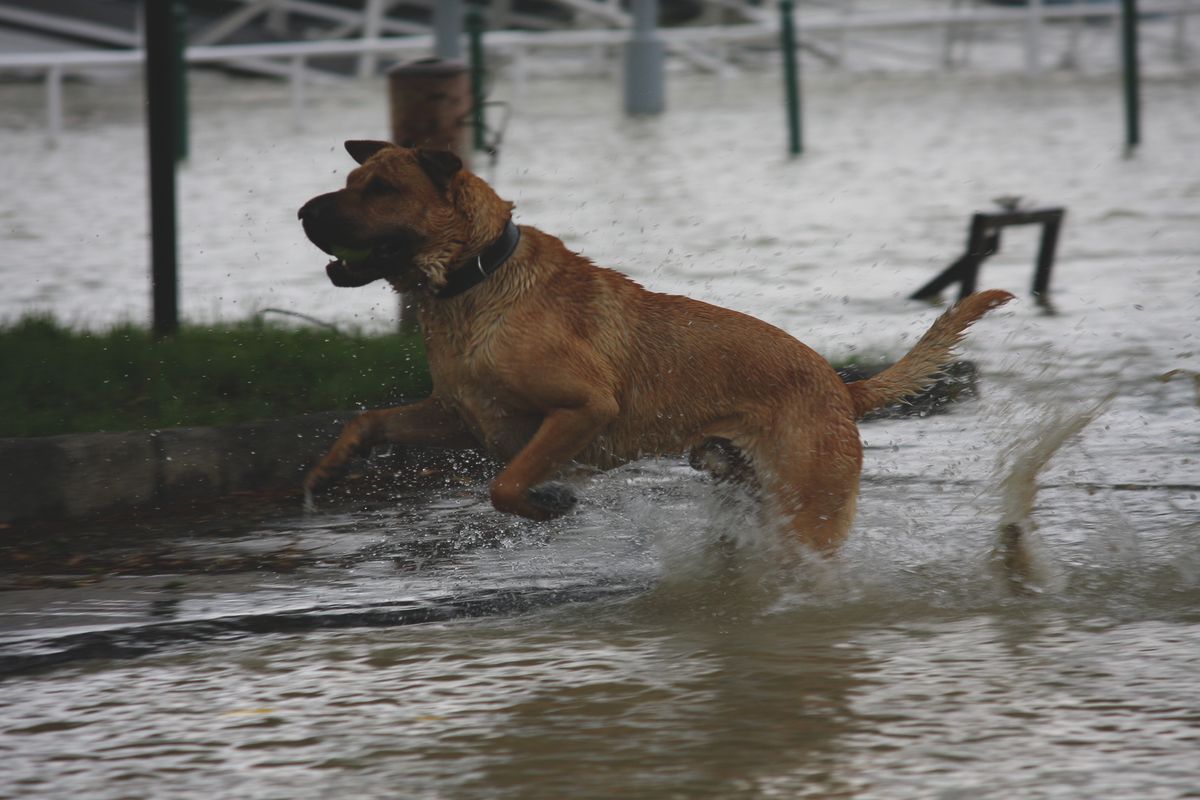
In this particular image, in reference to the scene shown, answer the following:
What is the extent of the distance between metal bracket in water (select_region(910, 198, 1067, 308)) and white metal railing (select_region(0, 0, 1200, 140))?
38.8 feet

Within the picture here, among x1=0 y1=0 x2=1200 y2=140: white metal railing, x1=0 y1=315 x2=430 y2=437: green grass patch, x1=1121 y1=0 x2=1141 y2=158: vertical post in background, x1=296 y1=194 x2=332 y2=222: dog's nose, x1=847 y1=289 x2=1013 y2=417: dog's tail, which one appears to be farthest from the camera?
x1=0 y1=0 x2=1200 y2=140: white metal railing

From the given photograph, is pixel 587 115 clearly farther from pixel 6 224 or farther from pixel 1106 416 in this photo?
pixel 1106 416

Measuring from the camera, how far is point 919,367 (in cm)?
571

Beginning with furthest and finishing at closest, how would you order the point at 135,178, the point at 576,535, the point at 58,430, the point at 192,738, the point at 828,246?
the point at 135,178 < the point at 828,246 < the point at 58,430 < the point at 576,535 < the point at 192,738

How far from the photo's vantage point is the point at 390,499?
6.86m

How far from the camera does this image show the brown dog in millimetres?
5344

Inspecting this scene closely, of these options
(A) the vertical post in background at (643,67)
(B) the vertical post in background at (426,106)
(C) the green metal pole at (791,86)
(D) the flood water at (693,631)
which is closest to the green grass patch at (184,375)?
(D) the flood water at (693,631)

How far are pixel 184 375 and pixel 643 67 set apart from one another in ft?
53.2

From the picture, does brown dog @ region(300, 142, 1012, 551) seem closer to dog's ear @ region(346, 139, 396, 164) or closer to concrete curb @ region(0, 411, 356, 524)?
dog's ear @ region(346, 139, 396, 164)

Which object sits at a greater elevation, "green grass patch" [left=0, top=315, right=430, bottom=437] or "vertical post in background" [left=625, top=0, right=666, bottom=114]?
"vertical post in background" [left=625, top=0, right=666, bottom=114]

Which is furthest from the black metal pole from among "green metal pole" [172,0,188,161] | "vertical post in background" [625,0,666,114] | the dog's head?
"vertical post in background" [625,0,666,114]

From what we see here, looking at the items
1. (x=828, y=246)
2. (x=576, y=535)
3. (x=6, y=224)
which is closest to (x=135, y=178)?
(x=6, y=224)

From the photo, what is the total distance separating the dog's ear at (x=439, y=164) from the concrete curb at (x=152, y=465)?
1.95 metres

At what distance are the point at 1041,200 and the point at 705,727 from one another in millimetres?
11140
